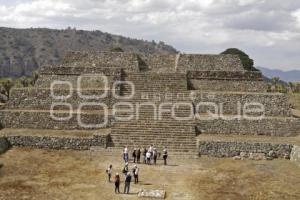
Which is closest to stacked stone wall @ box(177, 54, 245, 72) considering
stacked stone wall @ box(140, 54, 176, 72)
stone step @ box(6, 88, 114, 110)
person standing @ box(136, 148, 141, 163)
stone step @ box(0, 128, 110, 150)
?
stacked stone wall @ box(140, 54, 176, 72)

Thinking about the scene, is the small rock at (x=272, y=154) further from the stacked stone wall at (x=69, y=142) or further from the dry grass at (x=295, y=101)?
the dry grass at (x=295, y=101)

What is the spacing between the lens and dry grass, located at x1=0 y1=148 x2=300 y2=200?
1670 cm

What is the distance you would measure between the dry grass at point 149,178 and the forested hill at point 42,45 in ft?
290

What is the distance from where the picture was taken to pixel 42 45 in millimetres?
120750

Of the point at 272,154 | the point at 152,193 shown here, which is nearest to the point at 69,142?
the point at 152,193

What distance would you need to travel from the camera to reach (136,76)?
2973cm

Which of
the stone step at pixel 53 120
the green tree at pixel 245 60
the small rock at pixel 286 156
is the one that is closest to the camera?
the small rock at pixel 286 156

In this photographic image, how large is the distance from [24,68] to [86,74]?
85113mm

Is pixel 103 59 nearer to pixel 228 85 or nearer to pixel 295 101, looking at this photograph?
pixel 228 85

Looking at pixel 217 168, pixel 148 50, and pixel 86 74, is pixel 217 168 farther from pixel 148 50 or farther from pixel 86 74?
pixel 148 50

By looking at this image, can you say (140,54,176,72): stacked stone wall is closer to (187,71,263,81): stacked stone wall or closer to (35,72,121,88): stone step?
(187,71,263,81): stacked stone wall

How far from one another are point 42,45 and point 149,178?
354 ft

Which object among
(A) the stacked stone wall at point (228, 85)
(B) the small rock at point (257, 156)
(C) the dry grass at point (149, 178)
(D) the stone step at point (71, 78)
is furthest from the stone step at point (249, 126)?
(D) the stone step at point (71, 78)

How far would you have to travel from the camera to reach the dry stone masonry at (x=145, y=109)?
75.4 ft
